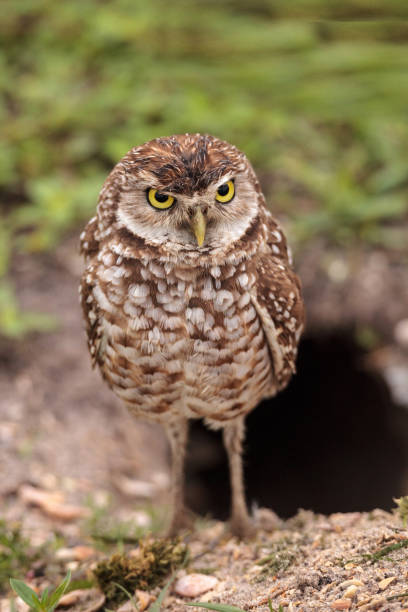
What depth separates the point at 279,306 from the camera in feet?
8.09

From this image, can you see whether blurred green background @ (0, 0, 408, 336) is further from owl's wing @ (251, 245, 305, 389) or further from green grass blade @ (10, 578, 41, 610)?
green grass blade @ (10, 578, 41, 610)

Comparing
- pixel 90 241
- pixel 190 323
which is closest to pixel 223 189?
pixel 190 323

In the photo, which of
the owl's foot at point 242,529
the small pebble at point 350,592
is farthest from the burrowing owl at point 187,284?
the small pebble at point 350,592

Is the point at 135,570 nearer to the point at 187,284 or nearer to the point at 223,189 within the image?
the point at 187,284

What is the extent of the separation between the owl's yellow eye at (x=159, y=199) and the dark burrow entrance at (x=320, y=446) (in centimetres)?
248

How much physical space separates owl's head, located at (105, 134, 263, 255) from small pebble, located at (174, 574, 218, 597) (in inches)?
45.6

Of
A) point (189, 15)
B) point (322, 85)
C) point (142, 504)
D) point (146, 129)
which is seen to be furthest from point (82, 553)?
point (189, 15)

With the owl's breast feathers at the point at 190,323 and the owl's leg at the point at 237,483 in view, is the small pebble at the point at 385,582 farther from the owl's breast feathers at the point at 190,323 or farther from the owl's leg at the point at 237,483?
the owl's leg at the point at 237,483

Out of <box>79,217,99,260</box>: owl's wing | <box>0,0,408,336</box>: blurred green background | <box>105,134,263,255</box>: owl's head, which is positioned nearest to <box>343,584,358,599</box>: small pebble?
<box>105,134,263,255</box>: owl's head

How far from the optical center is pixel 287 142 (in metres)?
5.08

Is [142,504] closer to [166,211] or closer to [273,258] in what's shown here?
[273,258]

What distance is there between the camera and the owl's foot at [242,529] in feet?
9.70

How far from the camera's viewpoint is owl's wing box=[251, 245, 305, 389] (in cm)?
243

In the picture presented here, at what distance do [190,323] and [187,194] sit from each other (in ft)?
1.51
